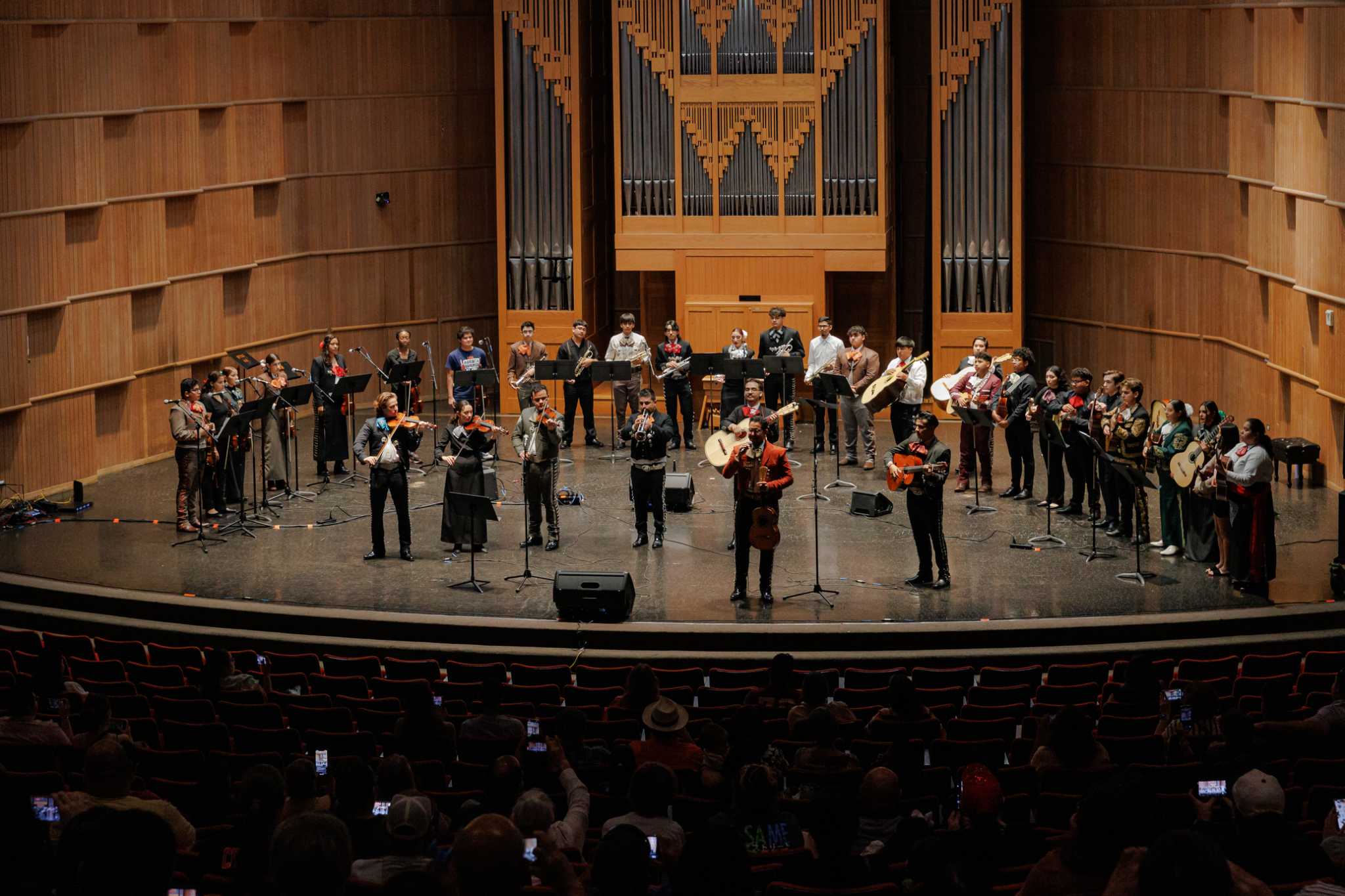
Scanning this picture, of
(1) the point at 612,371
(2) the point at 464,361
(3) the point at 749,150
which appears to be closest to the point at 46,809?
(1) the point at 612,371

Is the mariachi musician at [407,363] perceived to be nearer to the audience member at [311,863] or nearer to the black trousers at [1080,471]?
the black trousers at [1080,471]

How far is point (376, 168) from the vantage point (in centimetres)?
1998

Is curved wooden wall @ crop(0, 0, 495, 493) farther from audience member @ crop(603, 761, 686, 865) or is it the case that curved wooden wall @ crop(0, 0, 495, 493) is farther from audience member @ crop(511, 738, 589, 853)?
audience member @ crop(603, 761, 686, 865)

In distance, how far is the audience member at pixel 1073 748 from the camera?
6691 millimetres

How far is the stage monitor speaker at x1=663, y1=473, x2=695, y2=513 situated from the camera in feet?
48.0

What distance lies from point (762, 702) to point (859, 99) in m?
11.6

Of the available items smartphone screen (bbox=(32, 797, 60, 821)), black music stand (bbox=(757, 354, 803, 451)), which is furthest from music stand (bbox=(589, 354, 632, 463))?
smartphone screen (bbox=(32, 797, 60, 821))

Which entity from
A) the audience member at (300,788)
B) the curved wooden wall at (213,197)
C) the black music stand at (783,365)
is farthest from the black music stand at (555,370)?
the audience member at (300,788)

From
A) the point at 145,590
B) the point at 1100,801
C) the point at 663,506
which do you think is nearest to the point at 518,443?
the point at 663,506

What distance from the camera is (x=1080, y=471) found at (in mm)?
13906

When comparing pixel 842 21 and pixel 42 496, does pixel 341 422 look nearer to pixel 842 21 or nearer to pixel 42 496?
pixel 42 496

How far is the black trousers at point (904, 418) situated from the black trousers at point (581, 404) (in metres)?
3.42

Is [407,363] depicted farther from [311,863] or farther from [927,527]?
[311,863]

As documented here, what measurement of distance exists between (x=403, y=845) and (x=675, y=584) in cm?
764
